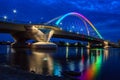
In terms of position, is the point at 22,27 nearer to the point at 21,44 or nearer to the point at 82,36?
the point at 21,44

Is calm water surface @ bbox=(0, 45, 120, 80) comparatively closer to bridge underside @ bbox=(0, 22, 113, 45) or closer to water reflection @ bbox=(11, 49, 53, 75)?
water reflection @ bbox=(11, 49, 53, 75)

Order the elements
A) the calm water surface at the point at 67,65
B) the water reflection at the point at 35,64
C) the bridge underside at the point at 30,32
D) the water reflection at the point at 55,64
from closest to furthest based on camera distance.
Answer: the calm water surface at the point at 67,65, the water reflection at the point at 55,64, the water reflection at the point at 35,64, the bridge underside at the point at 30,32

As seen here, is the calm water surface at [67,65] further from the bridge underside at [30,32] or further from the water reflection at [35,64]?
the bridge underside at [30,32]

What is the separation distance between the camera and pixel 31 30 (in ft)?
417

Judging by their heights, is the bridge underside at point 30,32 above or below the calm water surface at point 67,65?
above

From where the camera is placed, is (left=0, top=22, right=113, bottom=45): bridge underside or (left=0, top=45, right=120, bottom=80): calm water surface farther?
(left=0, top=22, right=113, bottom=45): bridge underside

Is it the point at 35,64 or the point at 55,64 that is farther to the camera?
the point at 55,64

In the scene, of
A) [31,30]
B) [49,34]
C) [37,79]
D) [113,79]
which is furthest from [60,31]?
[37,79]

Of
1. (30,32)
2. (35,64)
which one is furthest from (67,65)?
(30,32)

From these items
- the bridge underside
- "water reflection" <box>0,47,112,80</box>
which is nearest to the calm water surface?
"water reflection" <box>0,47,112,80</box>

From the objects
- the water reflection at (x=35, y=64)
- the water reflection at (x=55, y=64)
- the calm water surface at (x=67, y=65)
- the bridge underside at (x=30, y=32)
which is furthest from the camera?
the bridge underside at (x=30, y=32)

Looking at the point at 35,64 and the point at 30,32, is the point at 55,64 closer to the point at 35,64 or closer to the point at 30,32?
the point at 35,64

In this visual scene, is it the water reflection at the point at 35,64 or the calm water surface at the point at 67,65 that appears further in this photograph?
the water reflection at the point at 35,64

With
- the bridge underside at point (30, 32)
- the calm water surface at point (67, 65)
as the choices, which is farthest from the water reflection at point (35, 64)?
the bridge underside at point (30, 32)
